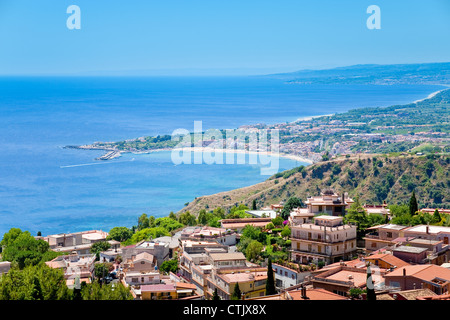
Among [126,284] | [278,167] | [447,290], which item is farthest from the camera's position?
[278,167]

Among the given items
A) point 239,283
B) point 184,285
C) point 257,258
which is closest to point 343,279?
point 239,283

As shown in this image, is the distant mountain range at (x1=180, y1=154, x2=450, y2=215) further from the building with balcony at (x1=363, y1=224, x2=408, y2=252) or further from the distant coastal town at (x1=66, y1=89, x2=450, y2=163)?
the building with balcony at (x1=363, y1=224, x2=408, y2=252)

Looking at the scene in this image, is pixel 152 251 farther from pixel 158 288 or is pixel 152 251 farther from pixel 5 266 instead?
pixel 158 288

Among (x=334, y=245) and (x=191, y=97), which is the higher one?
(x=191, y=97)

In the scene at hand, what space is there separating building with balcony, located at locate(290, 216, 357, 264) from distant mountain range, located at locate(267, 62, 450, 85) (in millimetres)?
103741

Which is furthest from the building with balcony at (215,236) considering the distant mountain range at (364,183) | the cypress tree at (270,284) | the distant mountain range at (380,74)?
the distant mountain range at (380,74)

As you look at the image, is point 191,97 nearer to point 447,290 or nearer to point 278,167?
point 278,167

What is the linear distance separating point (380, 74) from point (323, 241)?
124006mm

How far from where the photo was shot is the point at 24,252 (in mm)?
16469

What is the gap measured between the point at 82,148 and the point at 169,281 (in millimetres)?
52388

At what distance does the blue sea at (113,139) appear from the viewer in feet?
124

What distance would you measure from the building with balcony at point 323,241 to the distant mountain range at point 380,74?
103741 mm

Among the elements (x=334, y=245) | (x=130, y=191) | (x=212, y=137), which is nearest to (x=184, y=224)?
(x=334, y=245)

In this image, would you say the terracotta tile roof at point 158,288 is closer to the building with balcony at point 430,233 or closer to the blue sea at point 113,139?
the building with balcony at point 430,233
